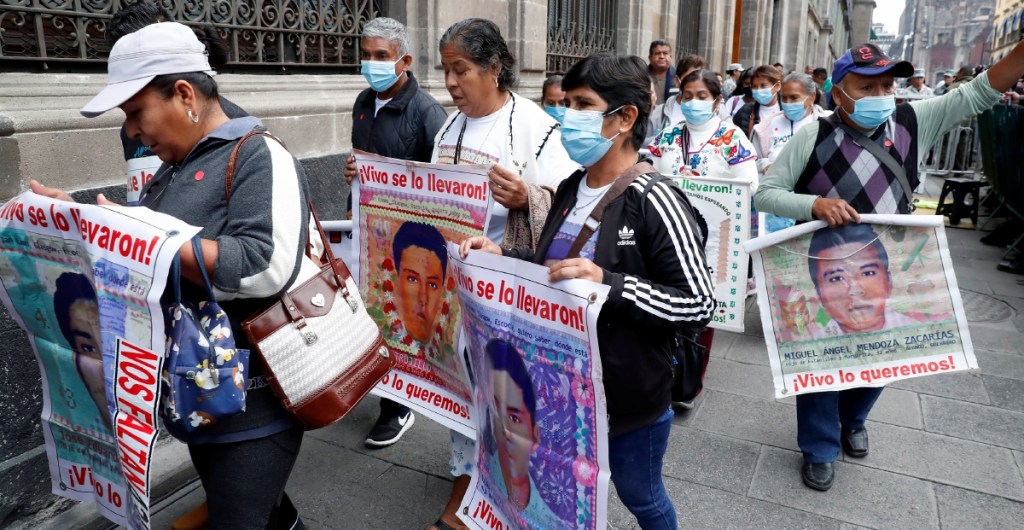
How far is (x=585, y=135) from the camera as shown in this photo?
2.23 metres

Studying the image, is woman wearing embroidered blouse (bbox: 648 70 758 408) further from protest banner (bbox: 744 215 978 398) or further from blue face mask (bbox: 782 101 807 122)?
blue face mask (bbox: 782 101 807 122)

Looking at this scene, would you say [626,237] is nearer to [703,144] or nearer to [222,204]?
[222,204]

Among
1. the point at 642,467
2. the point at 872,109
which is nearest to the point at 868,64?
the point at 872,109

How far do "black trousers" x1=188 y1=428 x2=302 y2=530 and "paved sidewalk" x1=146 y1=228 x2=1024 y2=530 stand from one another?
1.17m

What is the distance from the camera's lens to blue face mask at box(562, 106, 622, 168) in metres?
2.23

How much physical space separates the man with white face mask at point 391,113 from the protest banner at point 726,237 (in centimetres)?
156

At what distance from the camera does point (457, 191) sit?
293 centimetres

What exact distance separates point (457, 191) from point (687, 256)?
3.69 ft

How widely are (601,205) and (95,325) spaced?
1456 millimetres

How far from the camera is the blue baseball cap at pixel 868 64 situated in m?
3.14

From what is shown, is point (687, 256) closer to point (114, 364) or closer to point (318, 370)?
point (318, 370)

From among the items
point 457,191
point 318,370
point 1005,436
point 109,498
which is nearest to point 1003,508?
point 1005,436

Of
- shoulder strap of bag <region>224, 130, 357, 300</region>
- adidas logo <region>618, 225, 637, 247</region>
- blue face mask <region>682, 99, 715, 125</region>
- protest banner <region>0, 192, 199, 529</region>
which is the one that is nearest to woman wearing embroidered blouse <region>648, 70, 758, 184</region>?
blue face mask <region>682, 99, 715, 125</region>

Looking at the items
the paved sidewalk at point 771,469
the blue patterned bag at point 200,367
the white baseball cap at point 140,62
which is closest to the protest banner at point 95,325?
the blue patterned bag at point 200,367
